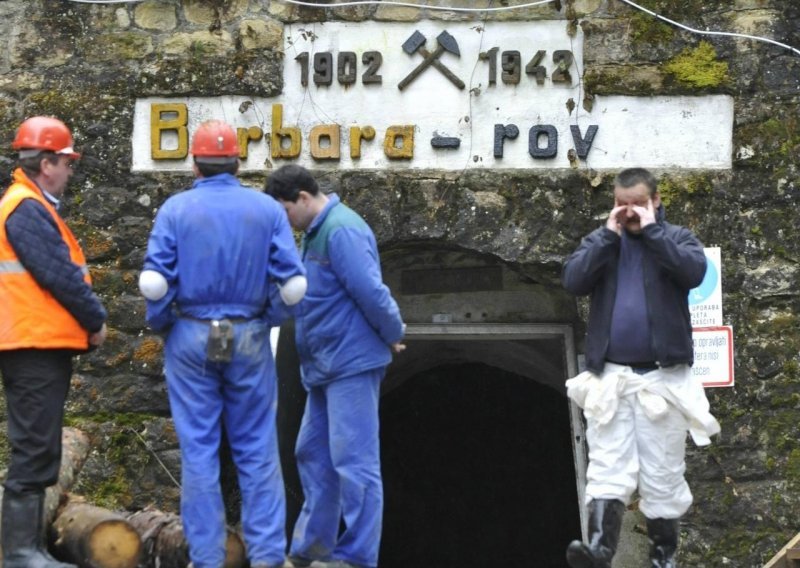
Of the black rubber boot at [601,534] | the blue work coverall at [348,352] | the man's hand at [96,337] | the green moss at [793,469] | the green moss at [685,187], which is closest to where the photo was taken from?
the black rubber boot at [601,534]

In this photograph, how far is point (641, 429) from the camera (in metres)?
6.14

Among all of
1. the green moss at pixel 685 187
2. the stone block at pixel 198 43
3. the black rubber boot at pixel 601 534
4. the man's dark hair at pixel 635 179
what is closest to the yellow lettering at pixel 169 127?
the stone block at pixel 198 43

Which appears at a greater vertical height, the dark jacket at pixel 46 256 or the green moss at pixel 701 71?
the green moss at pixel 701 71

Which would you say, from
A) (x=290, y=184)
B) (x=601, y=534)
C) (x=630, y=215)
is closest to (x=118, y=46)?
(x=290, y=184)

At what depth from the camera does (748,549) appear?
771 cm

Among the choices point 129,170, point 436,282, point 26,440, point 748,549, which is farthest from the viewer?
point 436,282

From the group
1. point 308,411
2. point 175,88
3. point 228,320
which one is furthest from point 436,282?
point 228,320

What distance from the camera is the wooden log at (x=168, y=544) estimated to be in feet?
21.4

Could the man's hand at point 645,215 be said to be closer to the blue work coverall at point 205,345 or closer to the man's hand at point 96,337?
the blue work coverall at point 205,345

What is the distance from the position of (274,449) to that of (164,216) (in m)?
1.01

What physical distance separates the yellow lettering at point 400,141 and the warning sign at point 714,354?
1728mm

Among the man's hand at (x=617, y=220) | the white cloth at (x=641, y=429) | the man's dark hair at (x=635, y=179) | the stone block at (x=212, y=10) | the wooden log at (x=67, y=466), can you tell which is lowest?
the wooden log at (x=67, y=466)

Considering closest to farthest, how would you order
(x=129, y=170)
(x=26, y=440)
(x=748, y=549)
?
(x=26, y=440) < (x=748, y=549) < (x=129, y=170)

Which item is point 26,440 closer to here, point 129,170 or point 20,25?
point 129,170
